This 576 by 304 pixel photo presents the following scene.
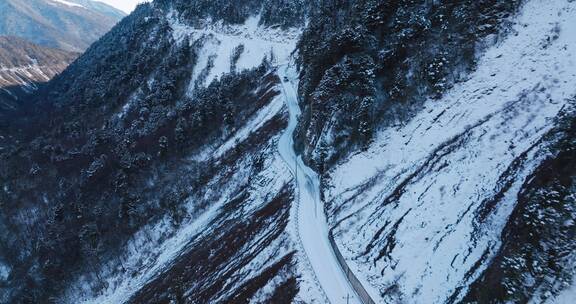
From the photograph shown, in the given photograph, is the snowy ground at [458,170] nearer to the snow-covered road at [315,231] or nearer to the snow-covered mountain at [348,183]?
the snow-covered mountain at [348,183]

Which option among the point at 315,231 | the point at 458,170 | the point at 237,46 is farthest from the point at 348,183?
the point at 237,46

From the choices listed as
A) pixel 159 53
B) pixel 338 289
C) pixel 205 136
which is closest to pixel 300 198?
pixel 338 289

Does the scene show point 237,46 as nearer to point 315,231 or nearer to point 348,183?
point 348,183

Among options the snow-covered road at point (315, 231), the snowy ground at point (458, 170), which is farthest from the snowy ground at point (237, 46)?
the snowy ground at point (458, 170)

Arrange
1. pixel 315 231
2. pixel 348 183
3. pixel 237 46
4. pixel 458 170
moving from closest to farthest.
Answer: pixel 458 170
pixel 315 231
pixel 348 183
pixel 237 46

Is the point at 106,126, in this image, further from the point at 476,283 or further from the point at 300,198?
the point at 476,283

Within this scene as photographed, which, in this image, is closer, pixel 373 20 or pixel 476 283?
pixel 476 283

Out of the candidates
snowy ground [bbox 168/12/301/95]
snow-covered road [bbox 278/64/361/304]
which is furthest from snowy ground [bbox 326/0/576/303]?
snowy ground [bbox 168/12/301/95]
